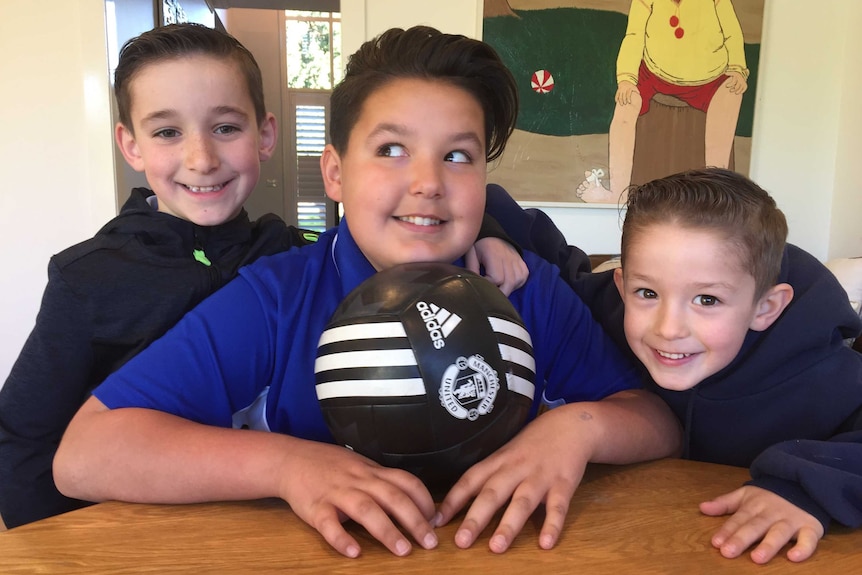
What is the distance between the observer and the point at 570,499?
0.94m

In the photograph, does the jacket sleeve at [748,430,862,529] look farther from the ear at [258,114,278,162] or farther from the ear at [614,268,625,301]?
the ear at [258,114,278,162]

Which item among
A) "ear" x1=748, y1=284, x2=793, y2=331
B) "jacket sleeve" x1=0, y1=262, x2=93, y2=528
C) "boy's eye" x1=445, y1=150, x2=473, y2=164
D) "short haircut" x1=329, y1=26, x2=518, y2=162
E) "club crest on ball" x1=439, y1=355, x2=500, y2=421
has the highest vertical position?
"short haircut" x1=329, y1=26, x2=518, y2=162

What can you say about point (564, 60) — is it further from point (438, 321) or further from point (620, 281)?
point (438, 321)

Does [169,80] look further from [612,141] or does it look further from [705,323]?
[612,141]

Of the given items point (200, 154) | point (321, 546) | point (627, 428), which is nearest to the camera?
point (321, 546)

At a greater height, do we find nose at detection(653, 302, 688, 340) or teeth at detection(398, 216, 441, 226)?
teeth at detection(398, 216, 441, 226)

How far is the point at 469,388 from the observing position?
3.00 ft

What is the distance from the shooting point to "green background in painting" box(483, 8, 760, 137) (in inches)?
159

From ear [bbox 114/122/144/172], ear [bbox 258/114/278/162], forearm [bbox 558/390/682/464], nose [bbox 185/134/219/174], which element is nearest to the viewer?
forearm [bbox 558/390/682/464]

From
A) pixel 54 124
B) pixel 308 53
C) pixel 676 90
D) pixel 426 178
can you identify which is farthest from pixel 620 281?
pixel 308 53

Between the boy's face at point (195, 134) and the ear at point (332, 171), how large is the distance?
12.0 inches

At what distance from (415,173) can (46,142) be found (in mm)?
3275

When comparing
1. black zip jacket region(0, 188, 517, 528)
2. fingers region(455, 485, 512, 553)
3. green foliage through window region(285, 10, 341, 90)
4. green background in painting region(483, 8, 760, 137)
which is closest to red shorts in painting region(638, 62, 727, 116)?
green background in painting region(483, 8, 760, 137)

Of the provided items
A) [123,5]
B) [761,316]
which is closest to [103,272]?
[761,316]
